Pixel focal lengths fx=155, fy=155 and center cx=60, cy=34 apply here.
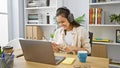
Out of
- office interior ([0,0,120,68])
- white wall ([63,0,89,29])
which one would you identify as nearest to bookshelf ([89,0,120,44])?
office interior ([0,0,120,68])

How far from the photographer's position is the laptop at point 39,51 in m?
1.29

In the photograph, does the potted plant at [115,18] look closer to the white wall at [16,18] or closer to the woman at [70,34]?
the woman at [70,34]

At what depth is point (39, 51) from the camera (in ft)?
4.37

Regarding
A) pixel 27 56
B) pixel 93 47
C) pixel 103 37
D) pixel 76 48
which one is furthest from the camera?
pixel 103 37

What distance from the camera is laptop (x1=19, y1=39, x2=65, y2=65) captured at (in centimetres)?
129

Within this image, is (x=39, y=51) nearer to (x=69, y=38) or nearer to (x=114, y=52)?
(x=69, y=38)

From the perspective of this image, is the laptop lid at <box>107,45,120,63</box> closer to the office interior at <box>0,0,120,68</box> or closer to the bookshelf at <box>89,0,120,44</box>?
the office interior at <box>0,0,120,68</box>

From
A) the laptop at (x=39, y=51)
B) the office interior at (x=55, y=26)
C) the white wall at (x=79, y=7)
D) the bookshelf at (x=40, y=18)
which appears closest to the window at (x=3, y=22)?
the office interior at (x=55, y=26)

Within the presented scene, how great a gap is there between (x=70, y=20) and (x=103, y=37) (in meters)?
1.22

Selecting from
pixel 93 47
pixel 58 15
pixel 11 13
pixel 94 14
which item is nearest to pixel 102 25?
pixel 94 14

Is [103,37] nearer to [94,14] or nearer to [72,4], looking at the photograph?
[94,14]

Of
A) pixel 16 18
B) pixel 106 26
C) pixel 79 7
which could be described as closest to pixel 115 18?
pixel 106 26

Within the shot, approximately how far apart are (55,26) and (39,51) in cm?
211

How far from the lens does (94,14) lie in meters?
2.84
